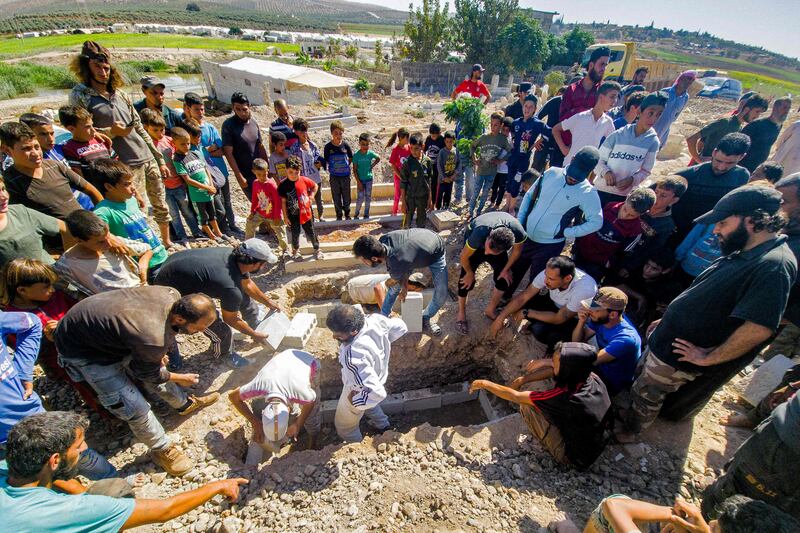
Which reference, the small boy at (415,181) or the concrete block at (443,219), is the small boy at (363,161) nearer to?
the small boy at (415,181)

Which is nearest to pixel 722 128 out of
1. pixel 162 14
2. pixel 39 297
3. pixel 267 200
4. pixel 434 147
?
pixel 434 147

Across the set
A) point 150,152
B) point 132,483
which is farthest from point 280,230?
point 132,483

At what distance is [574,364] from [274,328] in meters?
3.10

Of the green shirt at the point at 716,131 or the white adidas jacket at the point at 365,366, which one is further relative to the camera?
the green shirt at the point at 716,131

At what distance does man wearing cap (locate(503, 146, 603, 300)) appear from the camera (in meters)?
3.48

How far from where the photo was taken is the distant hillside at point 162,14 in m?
65.6

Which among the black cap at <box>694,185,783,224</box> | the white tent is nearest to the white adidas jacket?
the black cap at <box>694,185,783,224</box>

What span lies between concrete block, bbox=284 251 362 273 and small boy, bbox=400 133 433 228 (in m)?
1.21

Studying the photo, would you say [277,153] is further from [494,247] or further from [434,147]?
[494,247]

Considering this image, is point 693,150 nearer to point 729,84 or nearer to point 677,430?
point 677,430

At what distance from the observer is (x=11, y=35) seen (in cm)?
5156

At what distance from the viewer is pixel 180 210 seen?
521 cm

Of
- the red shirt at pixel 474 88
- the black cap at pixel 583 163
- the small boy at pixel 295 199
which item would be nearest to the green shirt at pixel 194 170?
the small boy at pixel 295 199

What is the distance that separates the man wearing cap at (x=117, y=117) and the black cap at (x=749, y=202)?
572 centimetres
